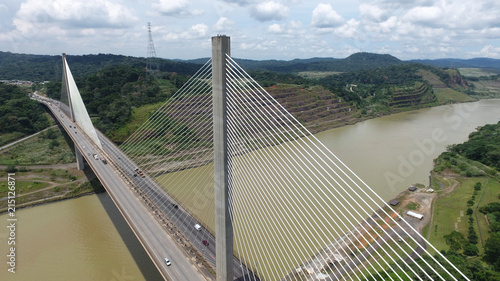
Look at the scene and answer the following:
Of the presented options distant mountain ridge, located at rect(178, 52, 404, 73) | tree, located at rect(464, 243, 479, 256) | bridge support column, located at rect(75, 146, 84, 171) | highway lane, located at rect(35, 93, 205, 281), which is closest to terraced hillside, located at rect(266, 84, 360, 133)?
bridge support column, located at rect(75, 146, 84, 171)

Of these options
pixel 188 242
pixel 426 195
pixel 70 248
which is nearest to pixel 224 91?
pixel 188 242

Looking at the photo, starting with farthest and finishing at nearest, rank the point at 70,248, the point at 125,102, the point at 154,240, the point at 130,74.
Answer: the point at 130,74 → the point at 125,102 → the point at 70,248 → the point at 154,240

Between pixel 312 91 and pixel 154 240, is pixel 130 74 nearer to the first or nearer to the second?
pixel 312 91

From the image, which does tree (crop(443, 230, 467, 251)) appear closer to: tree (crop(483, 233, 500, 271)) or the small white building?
tree (crop(483, 233, 500, 271))

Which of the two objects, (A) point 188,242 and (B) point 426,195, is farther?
(B) point 426,195

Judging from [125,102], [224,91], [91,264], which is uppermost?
[224,91]

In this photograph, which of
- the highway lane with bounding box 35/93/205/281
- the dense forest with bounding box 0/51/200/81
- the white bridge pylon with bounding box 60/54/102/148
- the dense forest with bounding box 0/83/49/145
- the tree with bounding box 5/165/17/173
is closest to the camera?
the highway lane with bounding box 35/93/205/281
